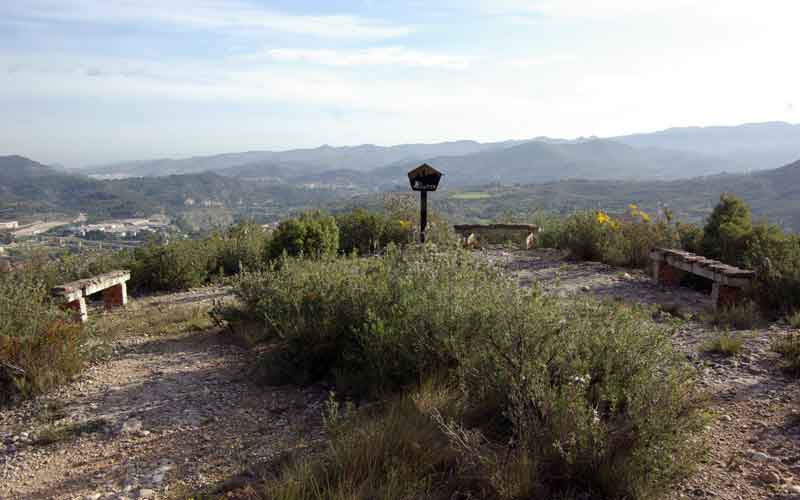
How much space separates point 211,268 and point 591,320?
334 inches

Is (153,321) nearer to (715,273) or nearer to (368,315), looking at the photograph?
(368,315)

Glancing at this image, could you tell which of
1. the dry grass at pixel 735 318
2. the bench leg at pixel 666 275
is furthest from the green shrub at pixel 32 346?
the bench leg at pixel 666 275

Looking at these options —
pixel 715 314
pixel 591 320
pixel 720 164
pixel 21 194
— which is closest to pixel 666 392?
pixel 591 320

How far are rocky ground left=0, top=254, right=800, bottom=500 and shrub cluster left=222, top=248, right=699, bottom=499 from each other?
40cm

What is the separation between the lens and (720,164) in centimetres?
8806

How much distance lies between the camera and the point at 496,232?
516 inches

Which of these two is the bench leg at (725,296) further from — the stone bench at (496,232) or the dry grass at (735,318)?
the stone bench at (496,232)

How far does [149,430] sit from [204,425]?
1.28 feet

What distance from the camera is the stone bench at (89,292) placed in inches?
266

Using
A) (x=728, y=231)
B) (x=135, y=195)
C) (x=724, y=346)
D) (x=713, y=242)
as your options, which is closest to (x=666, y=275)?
(x=713, y=242)

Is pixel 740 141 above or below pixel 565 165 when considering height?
above

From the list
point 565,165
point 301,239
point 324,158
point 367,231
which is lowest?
point 367,231

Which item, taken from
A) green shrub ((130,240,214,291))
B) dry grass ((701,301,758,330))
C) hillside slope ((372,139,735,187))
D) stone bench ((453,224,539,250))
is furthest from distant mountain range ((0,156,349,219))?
dry grass ((701,301,758,330))

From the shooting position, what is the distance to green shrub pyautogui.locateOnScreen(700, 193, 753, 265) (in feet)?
27.2
